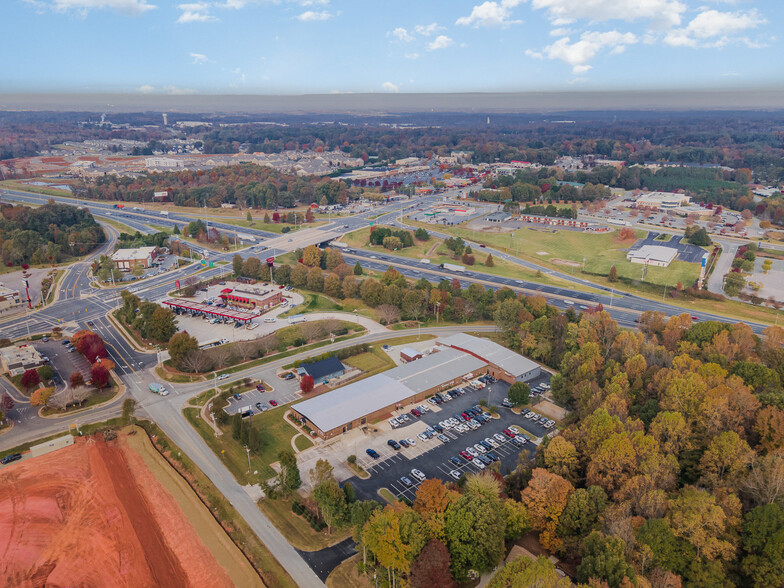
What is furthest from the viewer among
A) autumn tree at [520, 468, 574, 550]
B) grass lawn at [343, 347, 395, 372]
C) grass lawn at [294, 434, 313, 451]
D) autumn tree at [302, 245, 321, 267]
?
autumn tree at [302, 245, 321, 267]

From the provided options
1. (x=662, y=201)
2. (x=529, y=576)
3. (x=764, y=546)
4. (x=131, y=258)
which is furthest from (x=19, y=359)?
(x=662, y=201)

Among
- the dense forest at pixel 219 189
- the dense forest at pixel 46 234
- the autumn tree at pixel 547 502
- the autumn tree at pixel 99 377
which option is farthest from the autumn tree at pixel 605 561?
the dense forest at pixel 219 189

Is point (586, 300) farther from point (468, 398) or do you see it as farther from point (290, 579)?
point (290, 579)

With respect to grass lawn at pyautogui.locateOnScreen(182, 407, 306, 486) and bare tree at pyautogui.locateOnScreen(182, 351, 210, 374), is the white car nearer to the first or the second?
grass lawn at pyautogui.locateOnScreen(182, 407, 306, 486)

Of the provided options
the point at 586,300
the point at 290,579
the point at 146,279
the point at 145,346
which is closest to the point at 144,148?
the point at 146,279

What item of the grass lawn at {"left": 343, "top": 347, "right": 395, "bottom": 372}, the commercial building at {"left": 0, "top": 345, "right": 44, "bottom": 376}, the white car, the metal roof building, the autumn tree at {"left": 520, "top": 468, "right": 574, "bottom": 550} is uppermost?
the autumn tree at {"left": 520, "top": 468, "right": 574, "bottom": 550}

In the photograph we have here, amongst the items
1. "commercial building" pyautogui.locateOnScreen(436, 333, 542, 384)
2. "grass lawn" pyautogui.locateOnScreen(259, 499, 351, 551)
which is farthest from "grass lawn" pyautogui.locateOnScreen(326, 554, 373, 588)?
"commercial building" pyautogui.locateOnScreen(436, 333, 542, 384)
